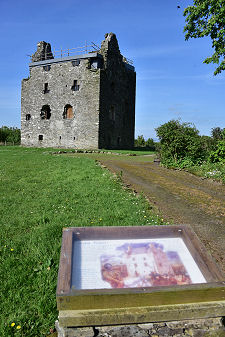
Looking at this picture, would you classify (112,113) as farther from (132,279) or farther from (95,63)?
(132,279)

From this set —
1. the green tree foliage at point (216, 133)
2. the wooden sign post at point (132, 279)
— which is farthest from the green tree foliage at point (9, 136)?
the wooden sign post at point (132, 279)

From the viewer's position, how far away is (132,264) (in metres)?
2.51

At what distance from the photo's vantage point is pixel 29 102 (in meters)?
34.5

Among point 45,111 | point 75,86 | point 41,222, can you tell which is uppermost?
point 75,86

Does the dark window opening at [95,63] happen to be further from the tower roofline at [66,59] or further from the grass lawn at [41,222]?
the grass lawn at [41,222]

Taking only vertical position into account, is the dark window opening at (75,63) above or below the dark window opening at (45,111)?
above

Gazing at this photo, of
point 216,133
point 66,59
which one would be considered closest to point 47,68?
point 66,59

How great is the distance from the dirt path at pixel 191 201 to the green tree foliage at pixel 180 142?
2193 millimetres

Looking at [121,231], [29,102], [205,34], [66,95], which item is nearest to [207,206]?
[121,231]

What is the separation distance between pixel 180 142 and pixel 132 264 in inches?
→ 434

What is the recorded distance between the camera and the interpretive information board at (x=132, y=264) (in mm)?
2320

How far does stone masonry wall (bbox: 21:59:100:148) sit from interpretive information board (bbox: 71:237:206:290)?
89.4 feet

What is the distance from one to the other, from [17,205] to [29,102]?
31.0 metres

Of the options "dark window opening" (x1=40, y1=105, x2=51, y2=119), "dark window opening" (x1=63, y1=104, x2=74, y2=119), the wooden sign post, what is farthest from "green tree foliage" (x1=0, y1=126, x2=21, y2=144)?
the wooden sign post
